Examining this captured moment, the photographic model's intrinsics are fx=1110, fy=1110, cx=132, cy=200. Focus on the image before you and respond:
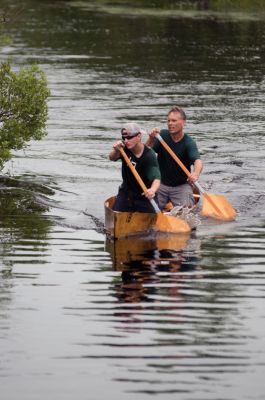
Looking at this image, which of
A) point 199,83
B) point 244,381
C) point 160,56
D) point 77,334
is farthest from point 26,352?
point 160,56

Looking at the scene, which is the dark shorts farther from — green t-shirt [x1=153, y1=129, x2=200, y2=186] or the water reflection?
green t-shirt [x1=153, y1=129, x2=200, y2=186]

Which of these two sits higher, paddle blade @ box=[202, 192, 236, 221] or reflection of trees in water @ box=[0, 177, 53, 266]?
paddle blade @ box=[202, 192, 236, 221]

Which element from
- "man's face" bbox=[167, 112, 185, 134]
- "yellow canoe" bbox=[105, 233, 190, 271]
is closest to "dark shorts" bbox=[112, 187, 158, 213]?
"yellow canoe" bbox=[105, 233, 190, 271]

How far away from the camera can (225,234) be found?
17641mm

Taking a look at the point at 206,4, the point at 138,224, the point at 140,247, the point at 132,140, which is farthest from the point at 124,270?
the point at 206,4

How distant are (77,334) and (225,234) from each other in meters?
5.97

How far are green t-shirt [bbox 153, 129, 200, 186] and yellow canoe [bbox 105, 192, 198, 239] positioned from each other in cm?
120

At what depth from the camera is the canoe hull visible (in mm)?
16906

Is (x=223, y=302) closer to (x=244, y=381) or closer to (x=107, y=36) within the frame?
(x=244, y=381)

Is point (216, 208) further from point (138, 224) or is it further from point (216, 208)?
point (138, 224)

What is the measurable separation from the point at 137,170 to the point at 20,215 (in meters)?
2.97

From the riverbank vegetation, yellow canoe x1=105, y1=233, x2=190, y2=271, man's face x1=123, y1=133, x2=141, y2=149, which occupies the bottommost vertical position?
yellow canoe x1=105, y1=233, x2=190, y2=271

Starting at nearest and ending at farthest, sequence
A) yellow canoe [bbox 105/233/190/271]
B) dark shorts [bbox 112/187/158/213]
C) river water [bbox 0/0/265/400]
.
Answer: river water [bbox 0/0/265/400], yellow canoe [bbox 105/233/190/271], dark shorts [bbox 112/187/158/213]

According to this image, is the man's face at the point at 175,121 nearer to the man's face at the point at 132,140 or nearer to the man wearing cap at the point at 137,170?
the man wearing cap at the point at 137,170
